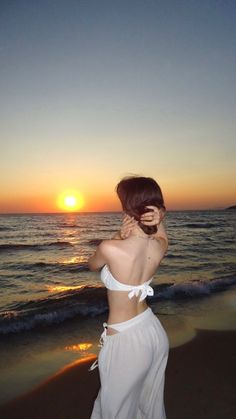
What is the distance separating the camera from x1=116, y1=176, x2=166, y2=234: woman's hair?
195cm

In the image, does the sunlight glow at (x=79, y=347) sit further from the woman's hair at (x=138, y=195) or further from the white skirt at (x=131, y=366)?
the woman's hair at (x=138, y=195)

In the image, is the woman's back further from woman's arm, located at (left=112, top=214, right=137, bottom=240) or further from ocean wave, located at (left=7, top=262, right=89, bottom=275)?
ocean wave, located at (left=7, top=262, right=89, bottom=275)

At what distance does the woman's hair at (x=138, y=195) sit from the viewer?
6.41 feet

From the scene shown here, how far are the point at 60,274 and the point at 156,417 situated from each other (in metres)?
11.4

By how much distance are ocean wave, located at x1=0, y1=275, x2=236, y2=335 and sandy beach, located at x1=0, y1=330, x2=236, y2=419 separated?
2.54 m

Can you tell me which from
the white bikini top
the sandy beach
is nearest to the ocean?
the sandy beach

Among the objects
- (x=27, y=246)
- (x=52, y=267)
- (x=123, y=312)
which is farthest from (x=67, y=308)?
(x=27, y=246)

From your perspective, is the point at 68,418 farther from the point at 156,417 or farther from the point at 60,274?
the point at 60,274

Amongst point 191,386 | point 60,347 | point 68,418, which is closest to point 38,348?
point 60,347

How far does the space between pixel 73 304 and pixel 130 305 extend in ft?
21.7

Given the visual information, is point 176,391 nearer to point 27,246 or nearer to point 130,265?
point 130,265

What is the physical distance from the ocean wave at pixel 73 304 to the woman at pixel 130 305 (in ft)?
17.3

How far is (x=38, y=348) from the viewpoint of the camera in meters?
5.70

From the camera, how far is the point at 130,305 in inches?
83.0
